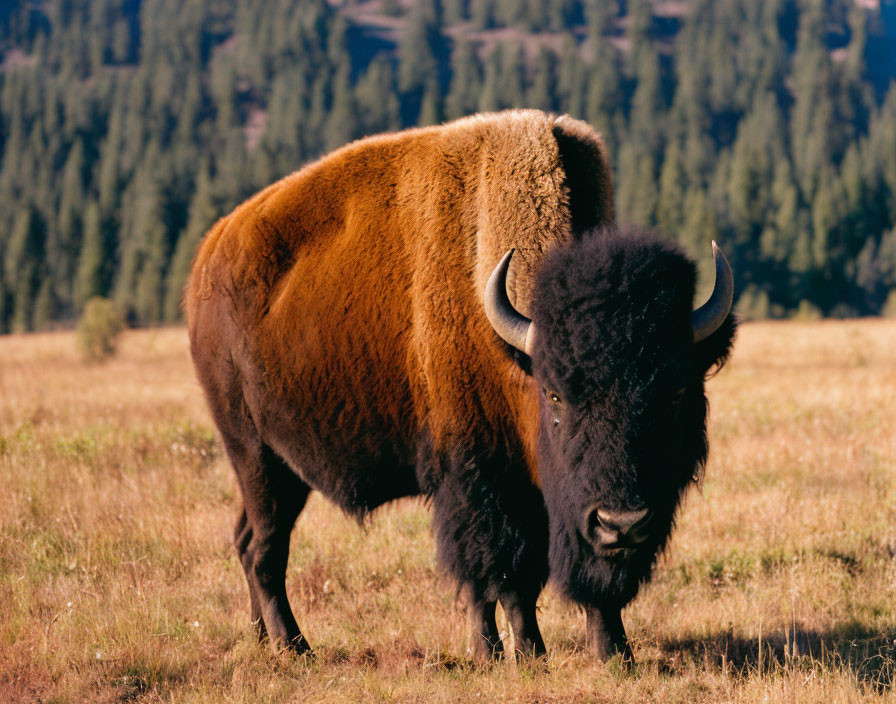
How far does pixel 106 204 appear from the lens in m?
91.5

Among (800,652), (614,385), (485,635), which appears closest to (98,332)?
(485,635)

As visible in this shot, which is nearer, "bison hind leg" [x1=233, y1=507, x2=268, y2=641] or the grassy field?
the grassy field

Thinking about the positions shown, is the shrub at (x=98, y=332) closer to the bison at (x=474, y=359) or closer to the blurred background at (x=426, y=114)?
the blurred background at (x=426, y=114)

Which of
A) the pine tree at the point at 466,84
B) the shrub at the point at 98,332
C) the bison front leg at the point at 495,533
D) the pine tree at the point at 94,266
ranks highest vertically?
the bison front leg at the point at 495,533

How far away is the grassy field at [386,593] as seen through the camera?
177 inches

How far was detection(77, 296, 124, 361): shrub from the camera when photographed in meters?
30.6

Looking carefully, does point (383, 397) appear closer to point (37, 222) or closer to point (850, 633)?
point (850, 633)

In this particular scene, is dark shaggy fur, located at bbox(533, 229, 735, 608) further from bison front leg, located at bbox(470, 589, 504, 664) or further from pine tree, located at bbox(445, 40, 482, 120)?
pine tree, located at bbox(445, 40, 482, 120)

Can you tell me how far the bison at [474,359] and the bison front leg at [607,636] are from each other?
0.01m

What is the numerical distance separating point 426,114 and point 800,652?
89.1 m

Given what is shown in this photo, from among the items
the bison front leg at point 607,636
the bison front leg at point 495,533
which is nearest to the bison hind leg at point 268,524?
the bison front leg at point 495,533

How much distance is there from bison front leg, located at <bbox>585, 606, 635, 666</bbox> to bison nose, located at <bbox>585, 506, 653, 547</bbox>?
960mm

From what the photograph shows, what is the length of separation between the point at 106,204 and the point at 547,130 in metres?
94.3

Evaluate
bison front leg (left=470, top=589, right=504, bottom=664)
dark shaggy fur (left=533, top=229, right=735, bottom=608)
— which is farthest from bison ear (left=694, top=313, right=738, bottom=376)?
bison front leg (left=470, top=589, right=504, bottom=664)
